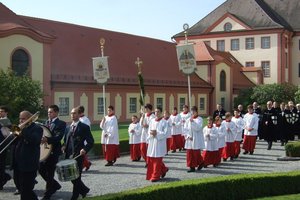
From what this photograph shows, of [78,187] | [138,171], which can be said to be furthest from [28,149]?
[138,171]

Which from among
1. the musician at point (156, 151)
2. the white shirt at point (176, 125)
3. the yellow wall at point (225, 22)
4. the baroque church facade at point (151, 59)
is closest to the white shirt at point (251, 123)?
the white shirt at point (176, 125)

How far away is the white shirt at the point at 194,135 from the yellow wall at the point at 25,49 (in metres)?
17.8

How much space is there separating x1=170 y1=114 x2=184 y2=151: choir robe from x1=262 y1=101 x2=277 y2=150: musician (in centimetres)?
377

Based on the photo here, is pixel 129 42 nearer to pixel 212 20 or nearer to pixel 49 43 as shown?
pixel 49 43

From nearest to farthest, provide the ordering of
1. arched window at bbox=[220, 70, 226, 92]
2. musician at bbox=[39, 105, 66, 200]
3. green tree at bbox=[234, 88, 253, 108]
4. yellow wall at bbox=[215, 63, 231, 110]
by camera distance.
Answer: musician at bbox=[39, 105, 66, 200]
yellow wall at bbox=[215, 63, 231, 110]
arched window at bbox=[220, 70, 226, 92]
green tree at bbox=[234, 88, 253, 108]

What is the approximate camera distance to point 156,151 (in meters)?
13.7

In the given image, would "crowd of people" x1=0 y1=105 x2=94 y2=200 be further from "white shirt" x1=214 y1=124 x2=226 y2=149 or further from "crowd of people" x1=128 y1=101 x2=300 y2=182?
"white shirt" x1=214 y1=124 x2=226 y2=149

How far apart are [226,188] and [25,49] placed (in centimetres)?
2320

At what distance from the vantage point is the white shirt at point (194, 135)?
51.5 ft

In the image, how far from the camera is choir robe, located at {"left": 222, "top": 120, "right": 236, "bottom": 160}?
18500mm

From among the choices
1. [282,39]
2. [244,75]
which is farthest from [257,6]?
[244,75]

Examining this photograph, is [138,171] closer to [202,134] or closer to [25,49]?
[202,134]

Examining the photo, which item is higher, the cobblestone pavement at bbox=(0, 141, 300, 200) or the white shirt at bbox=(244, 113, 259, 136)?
the white shirt at bbox=(244, 113, 259, 136)

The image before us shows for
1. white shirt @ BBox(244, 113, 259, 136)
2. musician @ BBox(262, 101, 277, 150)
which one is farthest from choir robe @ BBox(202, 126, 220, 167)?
musician @ BBox(262, 101, 277, 150)
